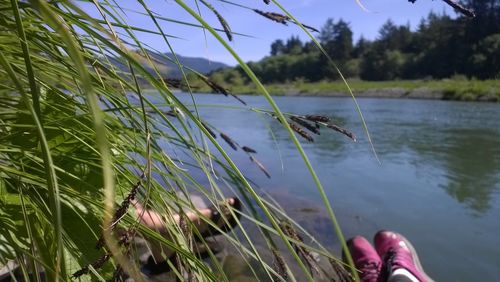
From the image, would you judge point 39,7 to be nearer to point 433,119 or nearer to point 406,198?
point 406,198

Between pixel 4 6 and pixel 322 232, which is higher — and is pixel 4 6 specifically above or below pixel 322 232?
above

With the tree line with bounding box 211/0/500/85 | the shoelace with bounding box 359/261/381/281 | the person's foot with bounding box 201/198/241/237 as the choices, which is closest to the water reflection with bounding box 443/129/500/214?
the shoelace with bounding box 359/261/381/281

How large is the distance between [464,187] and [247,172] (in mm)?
2371

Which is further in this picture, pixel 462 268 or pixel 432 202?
pixel 432 202

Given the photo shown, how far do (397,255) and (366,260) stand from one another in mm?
248

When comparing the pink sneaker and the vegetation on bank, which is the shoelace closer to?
the pink sneaker

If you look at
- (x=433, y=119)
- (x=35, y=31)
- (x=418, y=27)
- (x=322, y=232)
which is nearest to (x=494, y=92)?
(x=433, y=119)

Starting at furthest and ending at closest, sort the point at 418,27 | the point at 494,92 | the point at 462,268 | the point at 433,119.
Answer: the point at 418,27 < the point at 494,92 < the point at 433,119 < the point at 462,268

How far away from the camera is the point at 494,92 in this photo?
17250 millimetres

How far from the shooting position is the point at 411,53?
45.7 m

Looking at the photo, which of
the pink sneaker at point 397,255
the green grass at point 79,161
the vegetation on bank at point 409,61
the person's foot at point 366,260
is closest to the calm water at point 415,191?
the pink sneaker at point 397,255

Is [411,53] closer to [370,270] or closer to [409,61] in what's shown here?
[409,61]

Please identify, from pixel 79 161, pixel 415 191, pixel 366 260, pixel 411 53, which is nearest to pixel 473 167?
pixel 415 191

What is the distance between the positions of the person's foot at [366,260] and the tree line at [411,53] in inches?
860
